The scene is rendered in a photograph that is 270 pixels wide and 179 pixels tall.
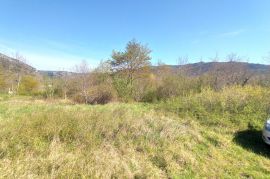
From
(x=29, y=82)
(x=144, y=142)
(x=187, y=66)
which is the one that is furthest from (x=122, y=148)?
(x=29, y=82)

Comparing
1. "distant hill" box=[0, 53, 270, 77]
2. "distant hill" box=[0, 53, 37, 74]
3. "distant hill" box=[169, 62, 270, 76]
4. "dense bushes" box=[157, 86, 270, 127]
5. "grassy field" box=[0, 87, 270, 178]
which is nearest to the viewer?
"grassy field" box=[0, 87, 270, 178]

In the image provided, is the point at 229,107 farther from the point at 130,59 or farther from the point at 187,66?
the point at 130,59

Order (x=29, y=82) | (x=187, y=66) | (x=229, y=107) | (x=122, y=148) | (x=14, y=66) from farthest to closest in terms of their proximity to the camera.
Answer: (x=29, y=82)
(x=14, y=66)
(x=187, y=66)
(x=229, y=107)
(x=122, y=148)

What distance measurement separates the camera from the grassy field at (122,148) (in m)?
3.62

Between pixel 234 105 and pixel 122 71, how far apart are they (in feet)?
54.9

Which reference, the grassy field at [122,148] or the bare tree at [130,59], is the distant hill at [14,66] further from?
the grassy field at [122,148]

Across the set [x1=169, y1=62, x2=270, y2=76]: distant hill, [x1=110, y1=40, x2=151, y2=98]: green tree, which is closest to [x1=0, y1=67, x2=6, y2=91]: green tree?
[x1=110, y1=40, x2=151, y2=98]: green tree

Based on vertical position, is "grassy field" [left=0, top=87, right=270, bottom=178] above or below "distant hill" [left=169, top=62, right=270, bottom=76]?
below

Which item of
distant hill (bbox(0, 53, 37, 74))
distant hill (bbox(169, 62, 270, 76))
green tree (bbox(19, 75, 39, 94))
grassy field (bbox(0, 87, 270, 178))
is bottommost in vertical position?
grassy field (bbox(0, 87, 270, 178))

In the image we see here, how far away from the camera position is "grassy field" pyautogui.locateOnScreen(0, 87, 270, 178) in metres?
3.62

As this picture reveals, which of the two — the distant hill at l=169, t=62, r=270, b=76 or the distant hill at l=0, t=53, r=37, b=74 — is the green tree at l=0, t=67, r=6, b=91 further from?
the distant hill at l=169, t=62, r=270, b=76

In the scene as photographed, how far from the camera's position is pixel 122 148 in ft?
16.0

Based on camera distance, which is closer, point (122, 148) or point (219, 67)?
point (122, 148)

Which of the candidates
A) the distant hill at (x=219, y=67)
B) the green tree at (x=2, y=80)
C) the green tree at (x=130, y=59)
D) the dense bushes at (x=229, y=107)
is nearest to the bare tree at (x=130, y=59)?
the green tree at (x=130, y=59)
